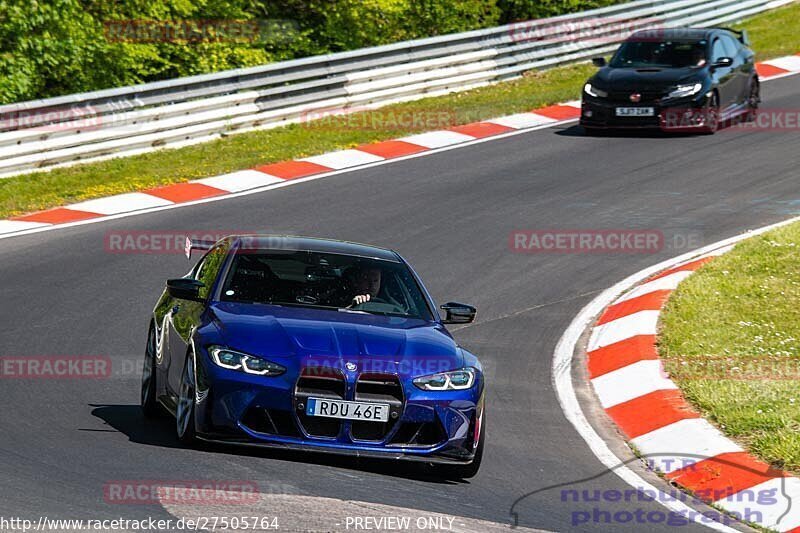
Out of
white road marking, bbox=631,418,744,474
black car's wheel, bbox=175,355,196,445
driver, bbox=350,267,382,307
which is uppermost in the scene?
driver, bbox=350,267,382,307

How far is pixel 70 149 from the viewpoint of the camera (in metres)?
18.5

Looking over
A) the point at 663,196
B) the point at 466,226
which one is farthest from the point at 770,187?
the point at 466,226

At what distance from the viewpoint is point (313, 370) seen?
25.1 ft


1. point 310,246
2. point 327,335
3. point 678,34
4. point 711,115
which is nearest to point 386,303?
point 310,246

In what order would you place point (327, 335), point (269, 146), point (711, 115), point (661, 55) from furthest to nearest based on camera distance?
point (661, 55), point (711, 115), point (269, 146), point (327, 335)

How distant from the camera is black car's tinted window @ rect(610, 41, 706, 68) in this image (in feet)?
69.4

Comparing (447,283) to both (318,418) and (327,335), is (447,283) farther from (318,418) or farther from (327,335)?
(318,418)

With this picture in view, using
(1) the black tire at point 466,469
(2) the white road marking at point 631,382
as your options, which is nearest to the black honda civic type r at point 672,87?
(2) the white road marking at point 631,382

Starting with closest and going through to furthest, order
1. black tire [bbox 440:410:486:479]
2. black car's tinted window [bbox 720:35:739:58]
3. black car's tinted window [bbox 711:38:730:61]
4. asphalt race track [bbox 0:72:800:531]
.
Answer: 1. asphalt race track [bbox 0:72:800:531]
2. black tire [bbox 440:410:486:479]
3. black car's tinted window [bbox 711:38:730:61]
4. black car's tinted window [bbox 720:35:739:58]

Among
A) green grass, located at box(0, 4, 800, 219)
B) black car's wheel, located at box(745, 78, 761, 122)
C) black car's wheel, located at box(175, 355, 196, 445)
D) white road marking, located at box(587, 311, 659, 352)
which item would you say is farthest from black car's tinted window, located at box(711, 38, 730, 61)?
black car's wheel, located at box(175, 355, 196, 445)

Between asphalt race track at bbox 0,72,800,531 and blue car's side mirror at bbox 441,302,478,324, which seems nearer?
asphalt race track at bbox 0,72,800,531

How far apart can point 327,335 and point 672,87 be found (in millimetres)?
13458

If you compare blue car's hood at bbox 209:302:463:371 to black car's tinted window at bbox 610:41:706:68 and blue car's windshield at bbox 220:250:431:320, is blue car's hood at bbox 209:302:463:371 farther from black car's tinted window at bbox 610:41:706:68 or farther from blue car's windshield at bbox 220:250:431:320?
black car's tinted window at bbox 610:41:706:68

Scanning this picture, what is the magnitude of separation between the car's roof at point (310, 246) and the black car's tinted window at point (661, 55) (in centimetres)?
1270
